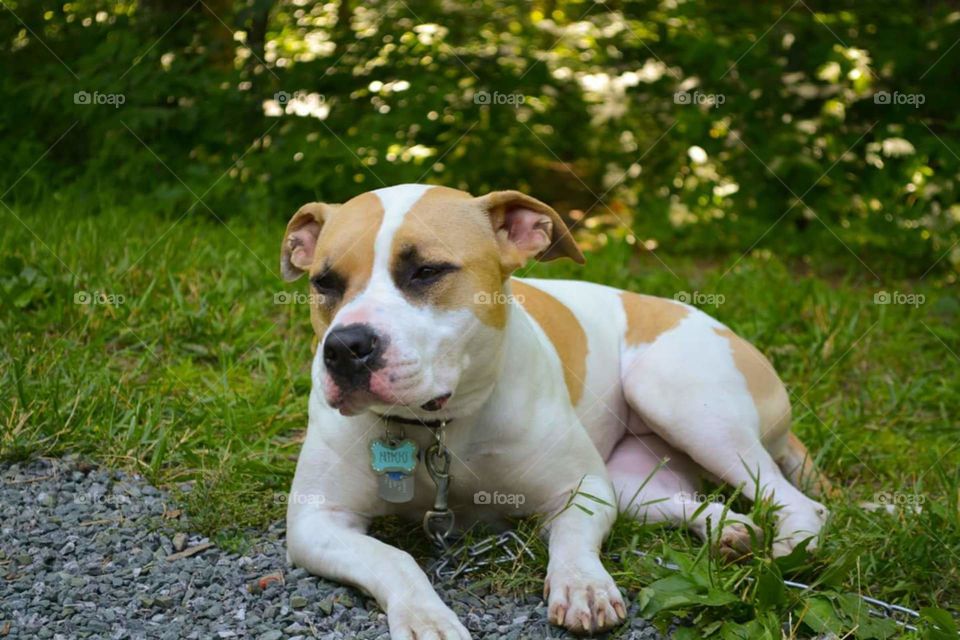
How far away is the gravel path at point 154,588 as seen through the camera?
110 inches

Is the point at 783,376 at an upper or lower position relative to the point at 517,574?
lower

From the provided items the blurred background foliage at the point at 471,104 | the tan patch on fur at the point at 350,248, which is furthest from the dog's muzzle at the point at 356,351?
the blurred background foliage at the point at 471,104

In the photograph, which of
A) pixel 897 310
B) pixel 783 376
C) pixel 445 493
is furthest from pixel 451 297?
pixel 897 310

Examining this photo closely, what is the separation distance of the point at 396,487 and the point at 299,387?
144cm

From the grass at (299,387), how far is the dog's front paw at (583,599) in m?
0.10

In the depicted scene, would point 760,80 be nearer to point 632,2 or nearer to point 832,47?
point 832,47

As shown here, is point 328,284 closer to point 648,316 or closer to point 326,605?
point 326,605

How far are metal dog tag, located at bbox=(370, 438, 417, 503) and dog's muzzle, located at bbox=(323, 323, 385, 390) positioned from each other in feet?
1.38

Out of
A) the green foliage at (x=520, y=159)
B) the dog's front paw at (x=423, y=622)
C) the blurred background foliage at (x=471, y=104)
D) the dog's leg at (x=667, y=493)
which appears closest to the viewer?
the dog's front paw at (x=423, y=622)

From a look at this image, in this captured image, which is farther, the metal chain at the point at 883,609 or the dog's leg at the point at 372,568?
the metal chain at the point at 883,609

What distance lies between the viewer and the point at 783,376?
502cm

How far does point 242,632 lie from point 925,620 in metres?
1.77

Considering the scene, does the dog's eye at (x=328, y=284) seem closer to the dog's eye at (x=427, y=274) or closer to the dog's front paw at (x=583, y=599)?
the dog's eye at (x=427, y=274)

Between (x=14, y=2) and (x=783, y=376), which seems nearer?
(x=783, y=376)
